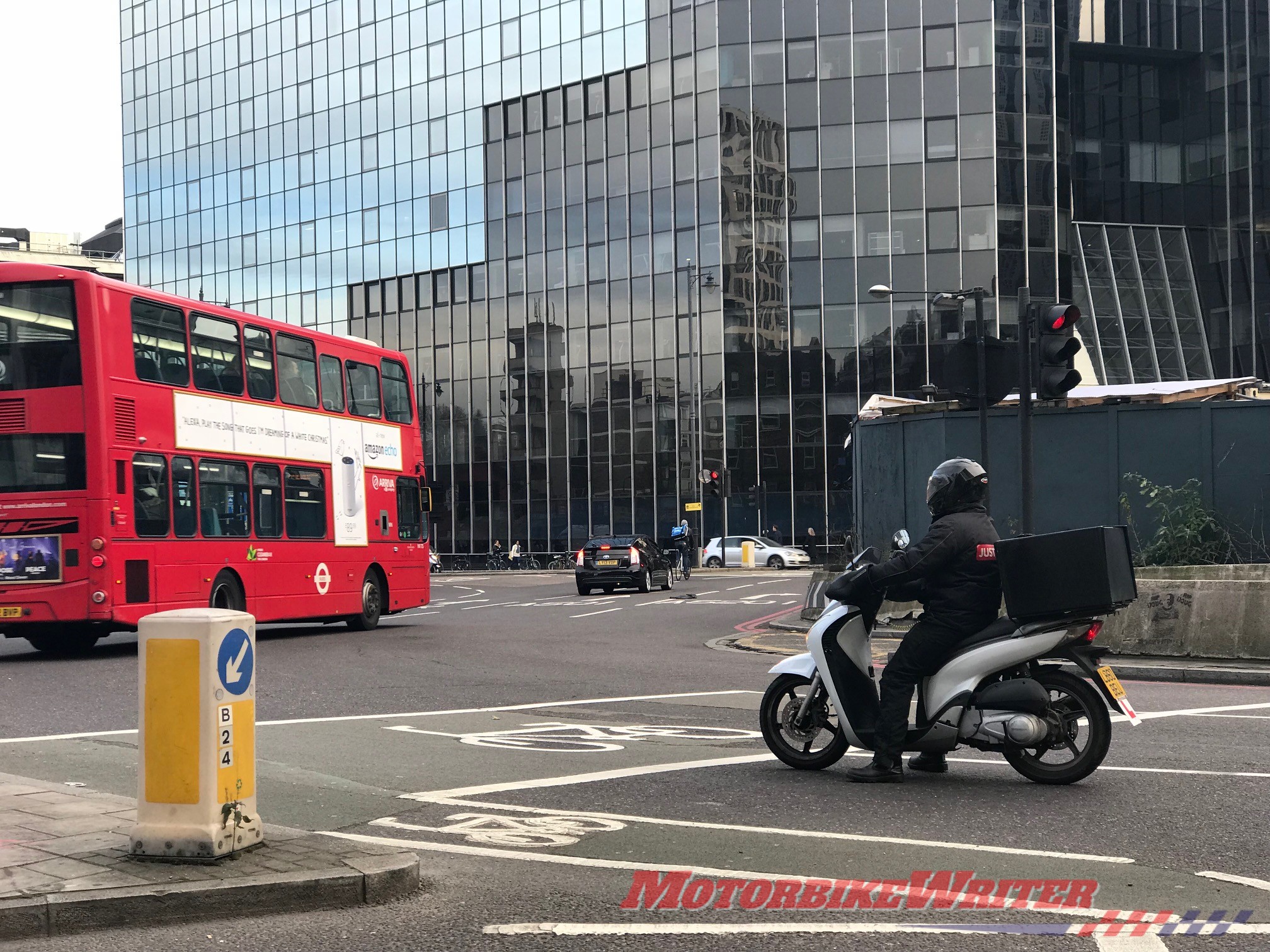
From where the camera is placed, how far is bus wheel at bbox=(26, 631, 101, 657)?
1802 cm

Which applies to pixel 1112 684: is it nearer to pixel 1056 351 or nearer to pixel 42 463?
pixel 1056 351

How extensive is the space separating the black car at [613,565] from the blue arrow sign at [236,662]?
30.0 metres

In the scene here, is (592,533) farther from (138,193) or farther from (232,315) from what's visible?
(232,315)

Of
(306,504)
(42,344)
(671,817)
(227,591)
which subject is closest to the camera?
(671,817)

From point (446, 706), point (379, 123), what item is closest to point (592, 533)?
point (379, 123)

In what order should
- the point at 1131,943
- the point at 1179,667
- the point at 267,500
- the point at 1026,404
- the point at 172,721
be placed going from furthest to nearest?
the point at 267,500, the point at 1179,667, the point at 1026,404, the point at 172,721, the point at 1131,943

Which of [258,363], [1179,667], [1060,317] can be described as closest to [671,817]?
[1060,317]

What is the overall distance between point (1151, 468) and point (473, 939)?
1729 cm

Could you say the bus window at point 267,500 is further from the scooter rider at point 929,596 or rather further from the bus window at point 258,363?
the scooter rider at point 929,596

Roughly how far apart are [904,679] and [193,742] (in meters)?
3.79

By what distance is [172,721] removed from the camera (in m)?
5.45

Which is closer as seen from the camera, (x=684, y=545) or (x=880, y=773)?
(x=880, y=773)

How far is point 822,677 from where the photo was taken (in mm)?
7805

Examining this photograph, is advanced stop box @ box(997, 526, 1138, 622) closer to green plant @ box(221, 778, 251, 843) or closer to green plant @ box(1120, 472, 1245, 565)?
green plant @ box(221, 778, 251, 843)
